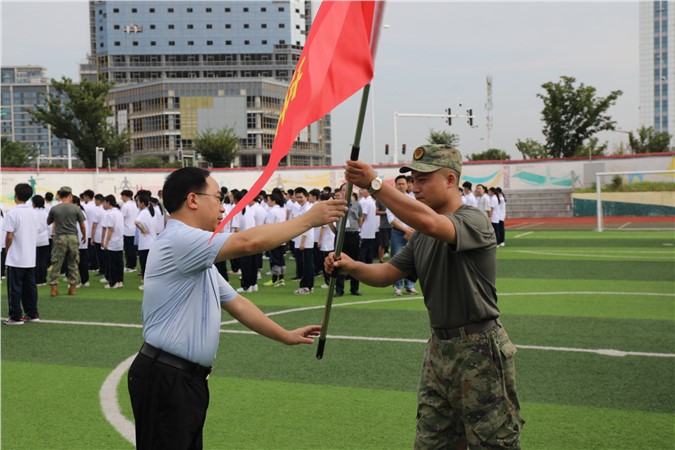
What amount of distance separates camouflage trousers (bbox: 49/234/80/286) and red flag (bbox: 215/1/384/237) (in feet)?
41.4

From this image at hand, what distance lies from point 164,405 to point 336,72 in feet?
6.17

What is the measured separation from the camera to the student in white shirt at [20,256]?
39.0 feet

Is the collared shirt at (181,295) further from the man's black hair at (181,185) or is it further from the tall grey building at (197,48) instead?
the tall grey building at (197,48)

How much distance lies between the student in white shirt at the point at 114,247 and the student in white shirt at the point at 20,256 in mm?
4652

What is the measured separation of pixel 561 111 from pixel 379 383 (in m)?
47.6

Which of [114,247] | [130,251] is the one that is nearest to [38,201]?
[114,247]

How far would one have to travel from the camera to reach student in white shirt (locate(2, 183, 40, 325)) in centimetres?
1190

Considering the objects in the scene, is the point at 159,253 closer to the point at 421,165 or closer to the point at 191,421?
the point at 191,421

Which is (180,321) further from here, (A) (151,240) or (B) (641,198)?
(B) (641,198)

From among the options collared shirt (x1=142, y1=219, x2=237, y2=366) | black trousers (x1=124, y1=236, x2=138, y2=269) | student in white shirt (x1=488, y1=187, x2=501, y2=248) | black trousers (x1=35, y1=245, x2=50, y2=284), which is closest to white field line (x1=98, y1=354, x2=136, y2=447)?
collared shirt (x1=142, y1=219, x2=237, y2=366)

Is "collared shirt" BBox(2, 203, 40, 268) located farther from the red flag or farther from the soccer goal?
the soccer goal

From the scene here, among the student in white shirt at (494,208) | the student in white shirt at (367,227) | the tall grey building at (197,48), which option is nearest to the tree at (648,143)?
the student in white shirt at (494,208)

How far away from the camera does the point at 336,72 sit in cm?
359

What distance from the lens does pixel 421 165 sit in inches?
164
